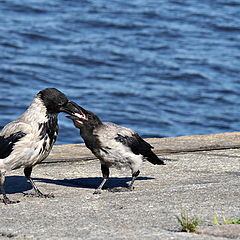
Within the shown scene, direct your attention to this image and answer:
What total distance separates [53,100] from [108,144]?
74 centimetres

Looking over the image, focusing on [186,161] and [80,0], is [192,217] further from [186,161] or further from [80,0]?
[80,0]

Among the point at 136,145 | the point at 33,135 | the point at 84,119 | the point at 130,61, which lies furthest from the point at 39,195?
the point at 130,61

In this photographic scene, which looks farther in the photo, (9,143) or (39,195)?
(39,195)

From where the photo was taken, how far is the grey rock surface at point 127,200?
5.95m

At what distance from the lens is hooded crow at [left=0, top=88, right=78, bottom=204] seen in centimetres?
761

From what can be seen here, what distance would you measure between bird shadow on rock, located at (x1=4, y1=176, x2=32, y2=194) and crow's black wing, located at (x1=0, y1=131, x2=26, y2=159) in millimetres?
760

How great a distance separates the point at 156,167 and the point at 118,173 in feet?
1.57

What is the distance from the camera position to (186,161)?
381 inches

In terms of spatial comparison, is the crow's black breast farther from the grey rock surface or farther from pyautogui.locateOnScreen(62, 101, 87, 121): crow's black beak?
the grey rock surface

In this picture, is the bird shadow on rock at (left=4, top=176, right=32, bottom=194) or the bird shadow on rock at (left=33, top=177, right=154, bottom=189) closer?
the bird shadow on rock at (left=4, top=176, right=32, bottom=194)

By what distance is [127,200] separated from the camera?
736 cm

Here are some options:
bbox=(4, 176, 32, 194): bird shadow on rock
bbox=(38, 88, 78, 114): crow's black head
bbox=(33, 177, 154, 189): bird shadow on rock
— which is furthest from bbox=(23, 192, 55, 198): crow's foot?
bbox=(38, 88, 78, 114): crow's black head

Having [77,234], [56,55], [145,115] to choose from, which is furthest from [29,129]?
[56,55]

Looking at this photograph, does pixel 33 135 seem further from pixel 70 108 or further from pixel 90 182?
pixel 90 182
